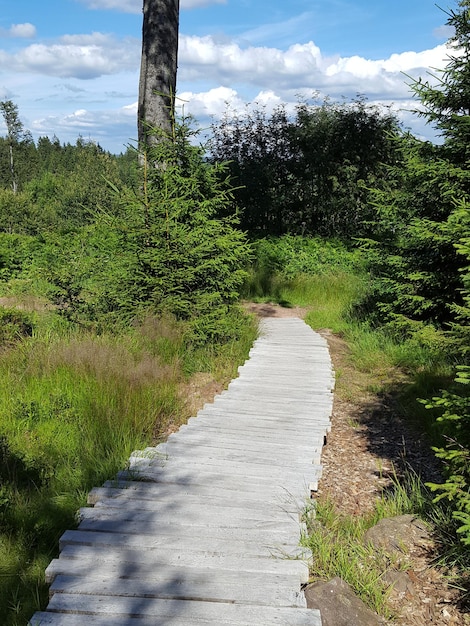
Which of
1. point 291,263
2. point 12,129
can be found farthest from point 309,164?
point 12,129

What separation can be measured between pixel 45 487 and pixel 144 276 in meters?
3.77

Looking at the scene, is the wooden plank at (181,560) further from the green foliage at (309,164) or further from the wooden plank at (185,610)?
the green foliage at (309,164)

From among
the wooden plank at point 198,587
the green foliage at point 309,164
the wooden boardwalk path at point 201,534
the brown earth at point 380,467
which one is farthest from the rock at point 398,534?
the green foliage at point 309,164

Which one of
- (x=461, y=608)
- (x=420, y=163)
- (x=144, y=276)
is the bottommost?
(x=461, y=608)

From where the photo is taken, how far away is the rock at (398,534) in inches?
137

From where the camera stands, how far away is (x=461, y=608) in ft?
9.70

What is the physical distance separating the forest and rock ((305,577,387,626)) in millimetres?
709

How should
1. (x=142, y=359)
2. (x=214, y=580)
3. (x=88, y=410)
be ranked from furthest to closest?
(x=142, y=359) < (x=88, y=410) < (x=214, y=580)

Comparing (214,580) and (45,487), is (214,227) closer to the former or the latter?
(45,487)

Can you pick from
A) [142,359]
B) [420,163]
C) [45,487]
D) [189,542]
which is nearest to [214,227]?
[142,359]

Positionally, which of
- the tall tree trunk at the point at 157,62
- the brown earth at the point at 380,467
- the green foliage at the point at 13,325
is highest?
the tall tree trunk at the point at 157,62

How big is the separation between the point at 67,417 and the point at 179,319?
2.81 meters

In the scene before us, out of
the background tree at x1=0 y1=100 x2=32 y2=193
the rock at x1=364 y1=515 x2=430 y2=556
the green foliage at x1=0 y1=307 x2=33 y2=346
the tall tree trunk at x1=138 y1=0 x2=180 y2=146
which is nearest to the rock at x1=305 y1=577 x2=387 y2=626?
the rock at x1=364 y1=515 x2=430 y2=556

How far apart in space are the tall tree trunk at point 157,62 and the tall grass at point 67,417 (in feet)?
15.0
